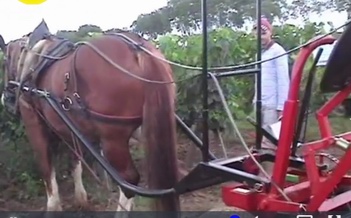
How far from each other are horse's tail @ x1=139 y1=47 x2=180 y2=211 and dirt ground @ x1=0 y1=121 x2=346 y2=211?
79 millimetres

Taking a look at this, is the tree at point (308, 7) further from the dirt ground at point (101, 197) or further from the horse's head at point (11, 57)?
the horse's head at point (11, 57)

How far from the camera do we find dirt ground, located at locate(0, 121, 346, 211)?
2.51 meters

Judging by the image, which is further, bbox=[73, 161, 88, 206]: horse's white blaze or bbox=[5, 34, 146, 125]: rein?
bbox=[73, 161, 88, 206]: horse's white blaze

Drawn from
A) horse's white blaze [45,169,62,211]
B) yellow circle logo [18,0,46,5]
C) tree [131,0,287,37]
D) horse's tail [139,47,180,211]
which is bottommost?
horse's white blaze [45,169,62,211]

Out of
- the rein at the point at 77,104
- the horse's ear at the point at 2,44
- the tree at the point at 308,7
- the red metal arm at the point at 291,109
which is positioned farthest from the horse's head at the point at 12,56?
the red metal arm at the point at 291,109

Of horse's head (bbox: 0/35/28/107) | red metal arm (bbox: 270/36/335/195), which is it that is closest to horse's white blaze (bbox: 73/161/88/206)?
horse's head (bbox: 0/35/28/107)

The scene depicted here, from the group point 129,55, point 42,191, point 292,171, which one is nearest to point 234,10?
point 129,55

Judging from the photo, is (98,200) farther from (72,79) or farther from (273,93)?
(273,93)

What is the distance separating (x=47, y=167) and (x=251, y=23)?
121 cm

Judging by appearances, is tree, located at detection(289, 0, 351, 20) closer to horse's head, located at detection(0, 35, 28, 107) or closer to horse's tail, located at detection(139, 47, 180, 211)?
horse's tail, located at detection(139, 47, 180, 211)

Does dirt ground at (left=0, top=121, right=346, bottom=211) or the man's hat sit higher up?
the man's hat

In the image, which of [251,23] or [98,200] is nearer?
[251,23]

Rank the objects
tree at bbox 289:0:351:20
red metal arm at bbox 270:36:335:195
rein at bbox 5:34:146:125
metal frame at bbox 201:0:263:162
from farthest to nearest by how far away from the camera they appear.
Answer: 1. rein at bbox 5:34:146:125
2. tree at bbox 289:0:351:20
3. metal frame at bbox 201:0:263:162
4. red metal arm at bbox 270:36:335:195

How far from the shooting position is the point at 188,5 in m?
2.42
